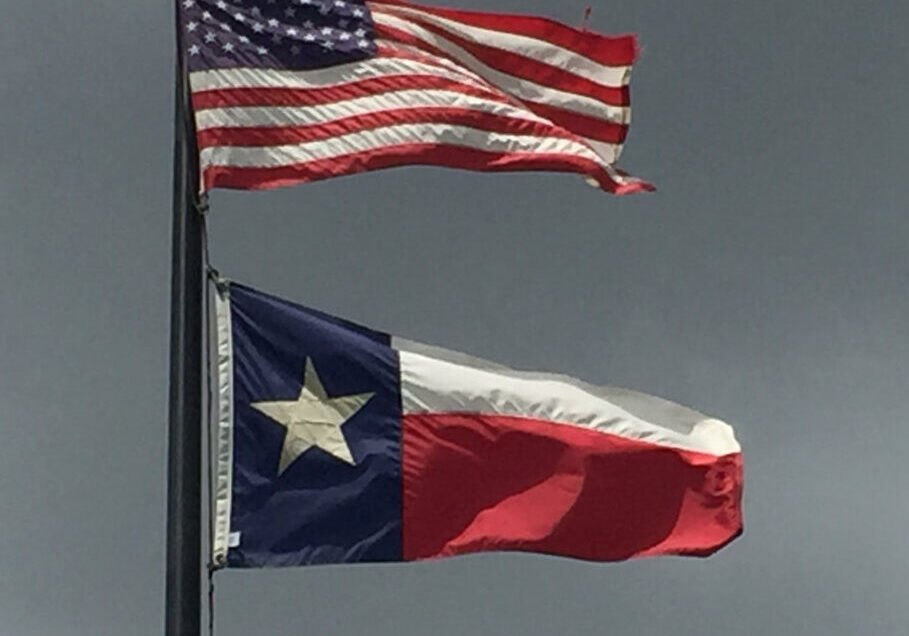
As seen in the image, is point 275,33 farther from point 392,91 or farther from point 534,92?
point 534,92

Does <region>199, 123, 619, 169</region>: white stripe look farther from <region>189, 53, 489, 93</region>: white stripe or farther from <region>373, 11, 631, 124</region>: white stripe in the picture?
<region>373, 11, 631, 124</region>: white stripe

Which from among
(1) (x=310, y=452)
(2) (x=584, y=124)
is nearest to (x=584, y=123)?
(2) (x=584, y=124)

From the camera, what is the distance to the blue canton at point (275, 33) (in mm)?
19328

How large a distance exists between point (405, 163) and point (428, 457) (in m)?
2.56

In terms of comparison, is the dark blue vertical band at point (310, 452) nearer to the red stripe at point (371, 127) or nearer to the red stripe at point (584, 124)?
the red stripe at point (371, 127)

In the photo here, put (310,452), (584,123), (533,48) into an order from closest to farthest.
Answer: (310,452) → (533,48) → (584,123)

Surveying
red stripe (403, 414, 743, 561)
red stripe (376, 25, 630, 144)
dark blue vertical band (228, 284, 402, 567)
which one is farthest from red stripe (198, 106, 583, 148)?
red stripe (403, 414, 743, 561)

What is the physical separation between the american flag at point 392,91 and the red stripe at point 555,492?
235cm

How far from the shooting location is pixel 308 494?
18.5 metres

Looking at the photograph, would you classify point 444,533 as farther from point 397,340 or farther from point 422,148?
point 422,148

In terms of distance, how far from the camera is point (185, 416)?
16422mm

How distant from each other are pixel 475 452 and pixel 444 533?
37.9 inches

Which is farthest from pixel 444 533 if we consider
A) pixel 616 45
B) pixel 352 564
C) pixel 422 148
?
pixel 616 45

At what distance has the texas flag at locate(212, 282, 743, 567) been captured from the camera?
18.4 metres
